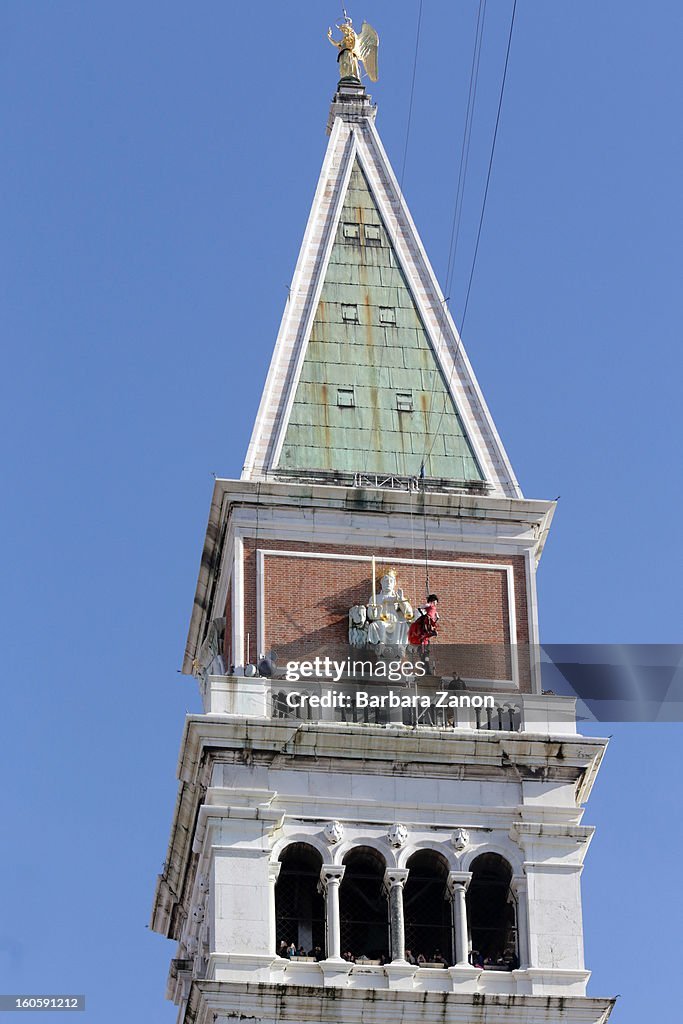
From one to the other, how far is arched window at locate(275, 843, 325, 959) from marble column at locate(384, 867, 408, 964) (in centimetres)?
139

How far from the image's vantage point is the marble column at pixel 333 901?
60594 millimetres

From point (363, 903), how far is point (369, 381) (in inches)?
501

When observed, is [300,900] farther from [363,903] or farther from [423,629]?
[423,629]

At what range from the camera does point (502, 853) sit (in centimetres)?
6234

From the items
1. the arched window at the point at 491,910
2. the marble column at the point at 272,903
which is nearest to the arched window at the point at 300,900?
the marble column at the point at 272,903

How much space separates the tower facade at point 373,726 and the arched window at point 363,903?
0.05 metres

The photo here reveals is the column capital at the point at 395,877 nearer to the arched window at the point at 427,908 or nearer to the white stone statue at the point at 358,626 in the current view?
the arched window at the point at 427,908

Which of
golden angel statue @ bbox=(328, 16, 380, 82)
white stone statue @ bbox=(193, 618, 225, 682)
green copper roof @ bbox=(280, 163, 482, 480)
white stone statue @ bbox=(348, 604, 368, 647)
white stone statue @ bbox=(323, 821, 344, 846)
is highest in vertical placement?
golden angel statue @ bbox=(328, 16, 380, 82)

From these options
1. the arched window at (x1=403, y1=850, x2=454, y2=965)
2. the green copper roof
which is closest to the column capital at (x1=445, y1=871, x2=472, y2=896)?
the arched window at (x1=403, y1=850, x2=454, y2=965)

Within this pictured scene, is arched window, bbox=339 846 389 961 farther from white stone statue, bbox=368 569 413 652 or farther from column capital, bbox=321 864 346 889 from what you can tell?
white stone statue, bbox=368 569 413 652

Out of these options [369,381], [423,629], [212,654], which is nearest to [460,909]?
[423,629]

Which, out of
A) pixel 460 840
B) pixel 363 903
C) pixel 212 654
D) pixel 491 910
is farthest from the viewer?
pixel 212 654

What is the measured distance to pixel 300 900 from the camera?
204 feet

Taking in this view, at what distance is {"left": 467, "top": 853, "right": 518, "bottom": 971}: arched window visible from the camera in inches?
2458
